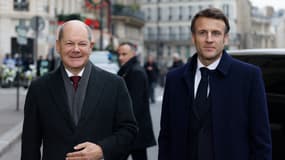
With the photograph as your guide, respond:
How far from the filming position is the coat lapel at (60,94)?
3.96 metres

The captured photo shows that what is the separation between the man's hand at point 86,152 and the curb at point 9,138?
25.1 feet

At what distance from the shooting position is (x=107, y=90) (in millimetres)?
4070

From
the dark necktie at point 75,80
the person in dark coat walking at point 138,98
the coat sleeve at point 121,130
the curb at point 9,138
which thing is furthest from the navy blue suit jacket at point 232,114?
the curb at point 9,138

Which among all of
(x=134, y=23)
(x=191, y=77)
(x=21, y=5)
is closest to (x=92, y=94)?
(x=191, y=77)

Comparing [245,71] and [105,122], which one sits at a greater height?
[245,71]

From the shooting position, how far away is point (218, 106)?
161 inches

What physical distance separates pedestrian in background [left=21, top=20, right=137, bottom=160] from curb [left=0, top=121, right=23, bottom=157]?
24.3 feet

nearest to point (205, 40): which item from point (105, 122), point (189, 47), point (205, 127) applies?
point (205, 127)

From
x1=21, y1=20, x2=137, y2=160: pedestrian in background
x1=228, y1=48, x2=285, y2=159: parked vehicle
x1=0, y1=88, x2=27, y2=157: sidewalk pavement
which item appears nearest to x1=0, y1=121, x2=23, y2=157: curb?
x1=0, y1=88, x2=27, y2=157: sidewalk pavement

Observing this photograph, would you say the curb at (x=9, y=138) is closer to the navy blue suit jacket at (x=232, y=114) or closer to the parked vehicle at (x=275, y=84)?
the parked vehicle at (x=275, y=84)

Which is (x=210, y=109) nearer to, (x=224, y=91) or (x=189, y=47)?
(x=224, y=91)

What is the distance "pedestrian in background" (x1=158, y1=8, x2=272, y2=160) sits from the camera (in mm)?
4078

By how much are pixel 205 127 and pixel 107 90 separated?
63 centimetres

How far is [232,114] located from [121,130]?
Answer: 2.21 ft
